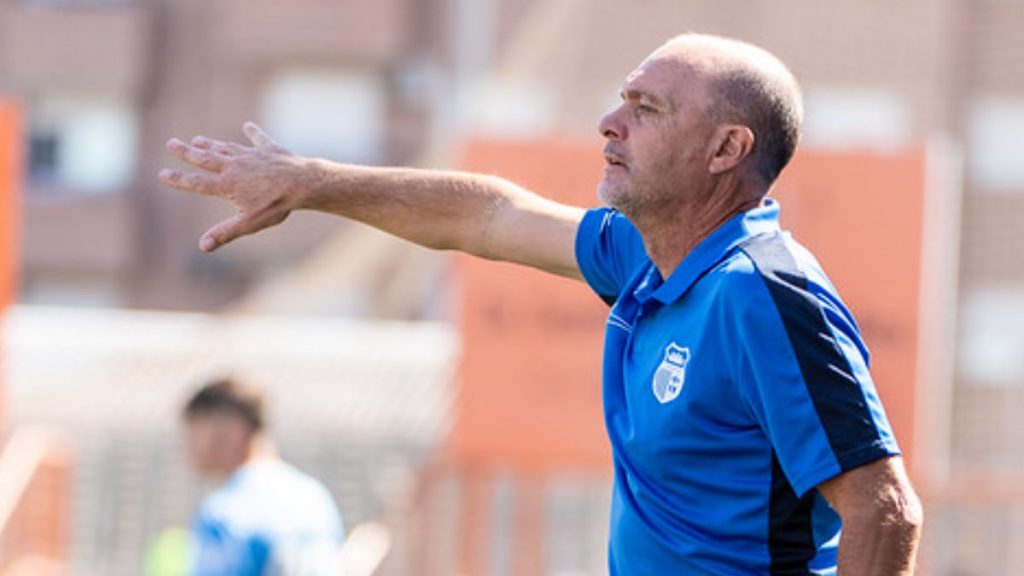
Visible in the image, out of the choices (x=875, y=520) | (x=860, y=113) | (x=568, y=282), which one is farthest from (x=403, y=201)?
(x=860, y=113)

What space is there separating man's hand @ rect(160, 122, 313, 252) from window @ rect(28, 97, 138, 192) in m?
25.1

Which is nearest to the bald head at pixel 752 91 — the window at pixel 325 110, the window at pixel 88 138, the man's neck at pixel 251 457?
the man's neck at pixel 251 457

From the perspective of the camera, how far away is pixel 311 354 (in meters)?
16.1

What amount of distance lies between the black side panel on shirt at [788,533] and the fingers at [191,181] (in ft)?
3.66

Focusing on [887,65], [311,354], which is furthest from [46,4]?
[311,354]

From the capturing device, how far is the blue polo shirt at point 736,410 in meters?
3.43

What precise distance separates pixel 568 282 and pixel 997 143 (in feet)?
44.5

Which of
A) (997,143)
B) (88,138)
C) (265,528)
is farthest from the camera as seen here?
(88,138)

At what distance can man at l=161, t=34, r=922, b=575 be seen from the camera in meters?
3.43

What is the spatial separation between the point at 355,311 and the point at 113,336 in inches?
442

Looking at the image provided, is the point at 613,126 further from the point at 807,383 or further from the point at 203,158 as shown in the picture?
the point at 203,158

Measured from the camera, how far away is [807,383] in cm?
342

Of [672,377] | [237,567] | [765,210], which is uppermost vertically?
[765,210]

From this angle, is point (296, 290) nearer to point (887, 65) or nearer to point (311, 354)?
point (887, 65)
